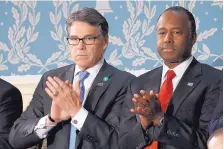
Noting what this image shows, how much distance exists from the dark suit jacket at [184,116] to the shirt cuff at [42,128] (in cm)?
34

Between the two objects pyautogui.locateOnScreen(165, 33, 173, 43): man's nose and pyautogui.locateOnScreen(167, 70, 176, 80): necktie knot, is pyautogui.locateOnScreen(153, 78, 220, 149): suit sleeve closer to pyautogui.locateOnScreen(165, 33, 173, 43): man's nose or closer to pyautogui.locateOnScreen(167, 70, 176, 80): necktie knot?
pyautogui.locateOnScreen(167, 70, 176, 80): necktie knot

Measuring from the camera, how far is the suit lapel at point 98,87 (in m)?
2.74

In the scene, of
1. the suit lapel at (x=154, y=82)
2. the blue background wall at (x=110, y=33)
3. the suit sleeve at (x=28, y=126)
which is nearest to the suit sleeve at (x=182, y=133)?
the suit lapel at (x=154, y=82)

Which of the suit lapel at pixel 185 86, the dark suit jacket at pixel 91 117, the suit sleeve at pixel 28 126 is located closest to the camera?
the suit lapel at pixel 185 86

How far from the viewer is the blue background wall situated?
130 inches

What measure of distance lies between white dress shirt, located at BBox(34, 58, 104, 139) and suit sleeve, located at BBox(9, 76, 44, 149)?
0.03m

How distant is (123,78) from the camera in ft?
9.29

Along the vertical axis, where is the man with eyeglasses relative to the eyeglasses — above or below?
below

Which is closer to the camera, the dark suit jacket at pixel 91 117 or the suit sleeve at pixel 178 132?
the suit sleeve at pixel 178 132

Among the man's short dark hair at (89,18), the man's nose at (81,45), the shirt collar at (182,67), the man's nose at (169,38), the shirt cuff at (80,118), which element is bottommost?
the shirt cuff at (80,118)

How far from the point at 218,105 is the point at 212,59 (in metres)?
0.84

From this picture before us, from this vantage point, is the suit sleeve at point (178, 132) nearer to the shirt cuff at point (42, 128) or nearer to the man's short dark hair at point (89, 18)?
the shirt cuff at point (42, 128)

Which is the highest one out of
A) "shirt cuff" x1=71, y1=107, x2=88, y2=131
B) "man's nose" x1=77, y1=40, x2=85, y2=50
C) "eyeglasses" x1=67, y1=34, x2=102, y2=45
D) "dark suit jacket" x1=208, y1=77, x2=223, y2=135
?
"eyeglasses" x1=67, y1=34, x2=102, y2=45

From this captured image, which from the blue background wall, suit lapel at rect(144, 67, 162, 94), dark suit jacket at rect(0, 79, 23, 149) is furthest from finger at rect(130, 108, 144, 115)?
the blue background wall
